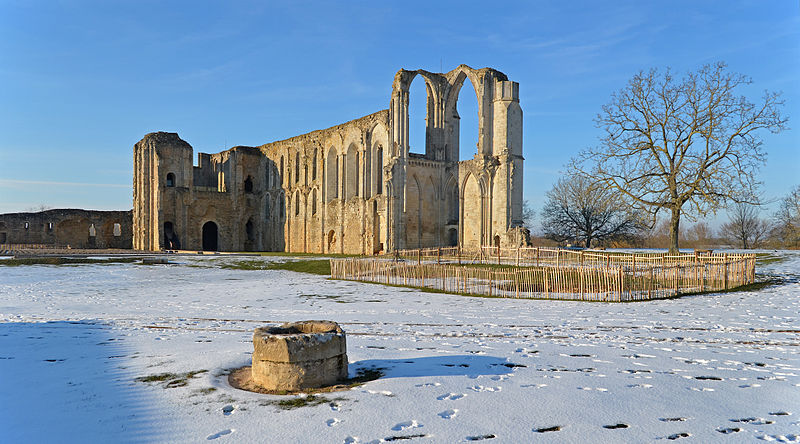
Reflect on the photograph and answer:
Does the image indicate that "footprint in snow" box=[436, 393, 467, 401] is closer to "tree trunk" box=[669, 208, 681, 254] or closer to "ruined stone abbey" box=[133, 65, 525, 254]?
"tree trunk" box=[669, 208, 681, 254]

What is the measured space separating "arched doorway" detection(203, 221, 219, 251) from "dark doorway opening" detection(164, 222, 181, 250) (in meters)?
3.39

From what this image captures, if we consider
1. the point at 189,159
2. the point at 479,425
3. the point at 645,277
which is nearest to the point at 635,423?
the point at 479,425

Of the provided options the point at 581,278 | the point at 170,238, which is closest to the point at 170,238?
the point at 170,238

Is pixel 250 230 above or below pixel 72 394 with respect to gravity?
above

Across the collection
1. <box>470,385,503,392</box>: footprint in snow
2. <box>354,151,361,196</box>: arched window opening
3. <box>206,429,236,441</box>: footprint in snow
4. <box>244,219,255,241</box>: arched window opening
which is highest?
<box>354,151,361,196</box>: arched window opening

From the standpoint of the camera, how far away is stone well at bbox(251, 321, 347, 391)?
5137 mm

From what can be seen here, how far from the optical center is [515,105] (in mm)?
31922

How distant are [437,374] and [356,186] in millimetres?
34136

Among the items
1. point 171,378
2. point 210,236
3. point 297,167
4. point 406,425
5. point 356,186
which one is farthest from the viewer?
point 210,236

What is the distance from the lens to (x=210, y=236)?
46562 millimetres

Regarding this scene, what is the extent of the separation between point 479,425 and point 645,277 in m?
11.6

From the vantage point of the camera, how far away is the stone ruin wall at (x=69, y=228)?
139 ft

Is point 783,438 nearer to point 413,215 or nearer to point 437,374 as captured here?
point 437,374

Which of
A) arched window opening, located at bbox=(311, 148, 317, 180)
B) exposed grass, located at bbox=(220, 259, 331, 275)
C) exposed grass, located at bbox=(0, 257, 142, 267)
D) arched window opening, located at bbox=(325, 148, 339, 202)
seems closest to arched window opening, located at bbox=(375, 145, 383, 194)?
arched window opening, located at bbox=(325, 148, 339, 202)
